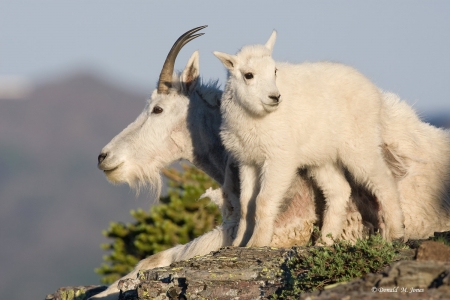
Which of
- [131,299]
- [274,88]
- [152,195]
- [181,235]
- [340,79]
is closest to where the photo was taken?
[131,299]

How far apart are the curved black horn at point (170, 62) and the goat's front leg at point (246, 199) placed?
4.92 feet

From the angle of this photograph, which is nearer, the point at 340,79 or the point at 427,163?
the point at 340,79

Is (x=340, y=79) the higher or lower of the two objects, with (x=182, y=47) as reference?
lower

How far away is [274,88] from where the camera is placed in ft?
29.2

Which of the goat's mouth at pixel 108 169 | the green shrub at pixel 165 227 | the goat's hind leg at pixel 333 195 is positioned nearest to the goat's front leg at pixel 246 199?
the goat's hind leg at pixel 333 195

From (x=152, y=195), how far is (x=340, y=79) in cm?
283

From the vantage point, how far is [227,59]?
9344 mm

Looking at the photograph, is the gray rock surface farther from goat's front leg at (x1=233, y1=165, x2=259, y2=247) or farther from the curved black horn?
the curved black horn

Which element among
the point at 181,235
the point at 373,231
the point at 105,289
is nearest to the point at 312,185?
the point at 373,231

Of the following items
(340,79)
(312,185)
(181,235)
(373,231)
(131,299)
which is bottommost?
(131,299)

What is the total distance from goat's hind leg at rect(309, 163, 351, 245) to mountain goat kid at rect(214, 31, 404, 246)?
1 centimetres

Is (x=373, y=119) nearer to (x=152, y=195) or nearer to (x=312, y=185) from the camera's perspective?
(x=312, y=185)

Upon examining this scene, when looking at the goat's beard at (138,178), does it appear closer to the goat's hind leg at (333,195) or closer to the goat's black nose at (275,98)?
the goat's hind leg at (333,195)

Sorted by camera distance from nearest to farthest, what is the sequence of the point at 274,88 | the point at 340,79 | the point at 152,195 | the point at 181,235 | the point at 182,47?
1. the point at 274,88
2. the point at 340,79
3. the point at 182,47
4. the point at 152,195
5. the point at 181,235
